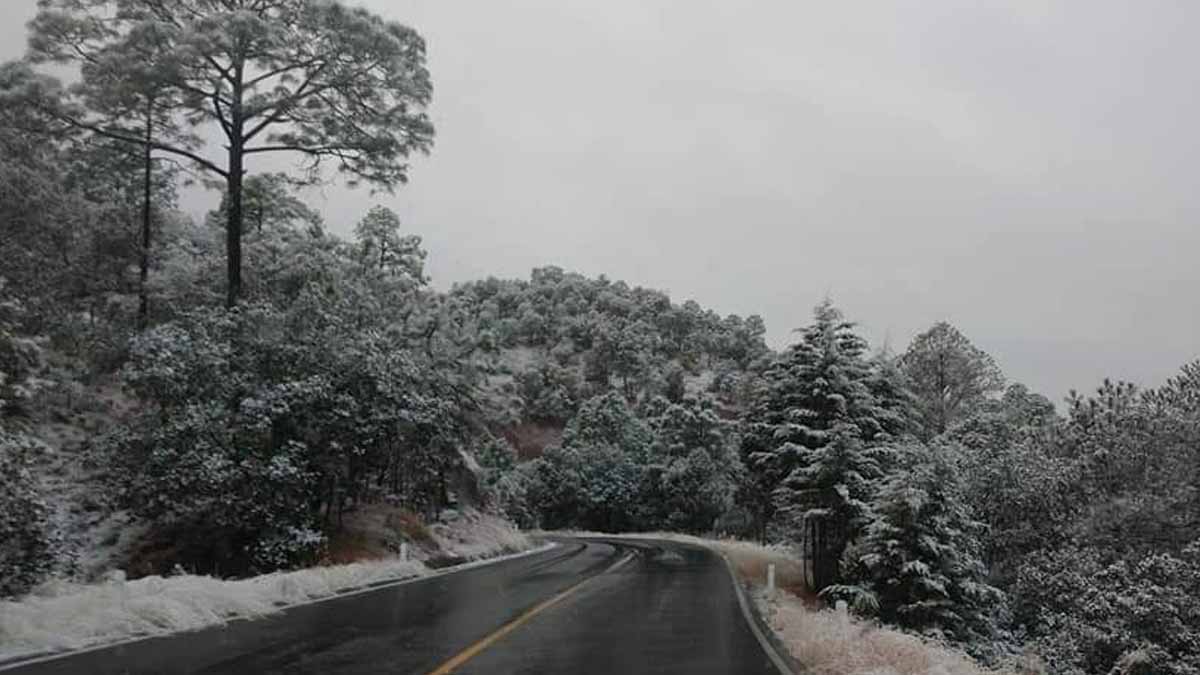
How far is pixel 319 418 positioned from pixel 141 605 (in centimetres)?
1190

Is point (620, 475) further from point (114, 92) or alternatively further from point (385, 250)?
point (114, 92)

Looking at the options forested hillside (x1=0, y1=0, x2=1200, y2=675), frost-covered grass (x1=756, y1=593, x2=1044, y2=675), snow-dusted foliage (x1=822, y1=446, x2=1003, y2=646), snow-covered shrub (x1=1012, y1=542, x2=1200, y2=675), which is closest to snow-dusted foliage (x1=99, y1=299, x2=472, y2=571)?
forested hillside (x1=0, y1=0, x2=1200, y2=675)

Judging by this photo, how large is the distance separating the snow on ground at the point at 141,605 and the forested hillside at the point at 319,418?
2186 mm

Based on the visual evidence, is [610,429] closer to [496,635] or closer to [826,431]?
[826,431]

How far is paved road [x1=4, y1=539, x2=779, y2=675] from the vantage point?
31.9 ft

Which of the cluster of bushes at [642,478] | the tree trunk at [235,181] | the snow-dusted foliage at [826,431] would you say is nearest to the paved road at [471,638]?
the snow-dusted foliage at [826,431]

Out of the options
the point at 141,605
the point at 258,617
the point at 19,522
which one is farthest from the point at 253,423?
the point at 141,605

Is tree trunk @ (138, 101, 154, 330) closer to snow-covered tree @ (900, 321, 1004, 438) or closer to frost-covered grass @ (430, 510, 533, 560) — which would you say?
frost-covered grass @ (430, 510, 533, 560)

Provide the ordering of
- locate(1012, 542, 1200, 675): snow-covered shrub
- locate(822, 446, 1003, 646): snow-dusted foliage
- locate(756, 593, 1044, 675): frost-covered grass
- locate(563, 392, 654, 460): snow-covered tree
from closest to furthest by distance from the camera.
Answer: locate(756, 593, 1044, 675): frost-covered grass
locate(822, 446, 1003, 646): snow-dusted foliage
locate(1012, 542, 1200, 675): snow-covered shrub
locate(563, 392, 654, 460): snow-covered tree

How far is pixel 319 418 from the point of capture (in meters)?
23.8

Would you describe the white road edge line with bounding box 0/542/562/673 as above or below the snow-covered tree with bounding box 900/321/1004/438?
below

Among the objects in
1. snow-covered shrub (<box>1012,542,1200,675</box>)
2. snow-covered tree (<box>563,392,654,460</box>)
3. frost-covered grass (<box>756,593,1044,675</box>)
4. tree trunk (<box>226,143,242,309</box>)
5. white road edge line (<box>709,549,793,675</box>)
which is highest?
tree trunk (<box>226,143,242,309</box>)

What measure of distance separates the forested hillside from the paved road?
485 cm

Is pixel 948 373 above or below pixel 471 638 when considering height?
above
